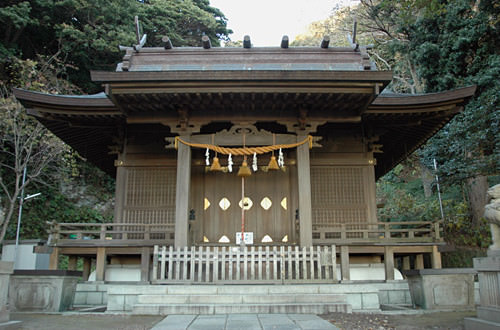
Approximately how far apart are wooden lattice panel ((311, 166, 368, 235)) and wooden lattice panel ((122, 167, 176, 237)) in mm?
4219

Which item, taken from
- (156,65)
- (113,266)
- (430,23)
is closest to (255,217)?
(113,266)

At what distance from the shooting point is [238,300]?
740 centimetres

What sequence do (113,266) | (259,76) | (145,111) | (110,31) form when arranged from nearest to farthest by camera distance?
1. (259,76)
2. (145,111)
3. (113,266)
4. (110,31)

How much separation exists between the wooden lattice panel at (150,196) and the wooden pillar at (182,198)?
2.05 meters

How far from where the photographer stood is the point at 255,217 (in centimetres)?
1177

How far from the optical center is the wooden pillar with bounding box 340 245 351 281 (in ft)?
31.6

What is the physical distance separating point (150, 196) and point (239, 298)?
527 cm

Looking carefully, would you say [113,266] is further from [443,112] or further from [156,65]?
[443,112]

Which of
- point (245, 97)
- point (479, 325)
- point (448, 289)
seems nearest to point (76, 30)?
point (245, 97)

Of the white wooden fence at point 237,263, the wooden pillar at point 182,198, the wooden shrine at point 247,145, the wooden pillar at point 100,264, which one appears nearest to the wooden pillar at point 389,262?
the wooden shrine at point 247,145

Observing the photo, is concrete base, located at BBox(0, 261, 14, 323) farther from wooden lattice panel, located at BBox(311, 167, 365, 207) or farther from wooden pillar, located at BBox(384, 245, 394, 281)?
wooden pillar, located at BBox(384, 245, 394, 281)

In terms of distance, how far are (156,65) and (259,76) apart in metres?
4.01

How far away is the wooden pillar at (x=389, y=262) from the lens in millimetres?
10445

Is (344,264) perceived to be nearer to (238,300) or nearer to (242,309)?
(238,300)
